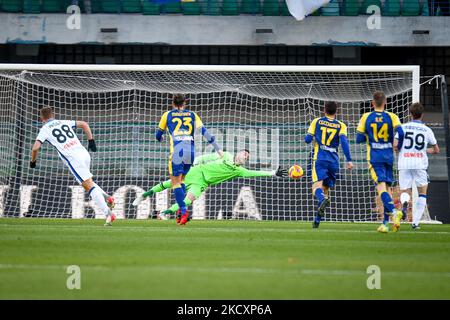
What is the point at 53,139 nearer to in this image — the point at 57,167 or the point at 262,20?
the point at 57,167

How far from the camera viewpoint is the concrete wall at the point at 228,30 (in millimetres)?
24828

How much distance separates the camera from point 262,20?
24.9m

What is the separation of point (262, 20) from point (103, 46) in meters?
4.81

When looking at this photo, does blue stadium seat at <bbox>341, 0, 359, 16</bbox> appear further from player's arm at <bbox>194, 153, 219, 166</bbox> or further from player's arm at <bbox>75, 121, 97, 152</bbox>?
player's arm at <bbox>75, 121, 97, 152</bbox>

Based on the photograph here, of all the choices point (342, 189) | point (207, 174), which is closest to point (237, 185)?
point (342, 189)

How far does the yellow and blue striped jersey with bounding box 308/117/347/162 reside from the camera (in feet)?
46.9

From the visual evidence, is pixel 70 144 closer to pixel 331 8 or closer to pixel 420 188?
pixel 420 188

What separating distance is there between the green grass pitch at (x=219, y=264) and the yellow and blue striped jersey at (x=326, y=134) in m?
1.79

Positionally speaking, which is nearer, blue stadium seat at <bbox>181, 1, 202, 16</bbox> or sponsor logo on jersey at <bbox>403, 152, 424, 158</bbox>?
sponsor logo on jersey at <bbox>403, 152, 424, 158</bbox>

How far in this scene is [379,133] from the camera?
13641mm

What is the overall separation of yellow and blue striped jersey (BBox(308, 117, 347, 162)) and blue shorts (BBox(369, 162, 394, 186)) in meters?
0.84

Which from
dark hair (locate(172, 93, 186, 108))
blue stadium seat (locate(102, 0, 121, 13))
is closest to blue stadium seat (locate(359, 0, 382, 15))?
blue stadium seat (locate(102, 0, 121, 13))

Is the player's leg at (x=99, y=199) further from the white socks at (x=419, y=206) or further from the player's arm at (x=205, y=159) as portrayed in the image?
the white socks at (x=419, y=206)

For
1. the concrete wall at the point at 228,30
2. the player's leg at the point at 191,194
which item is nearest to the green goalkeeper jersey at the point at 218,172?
the player's leg at the point at 191,194
